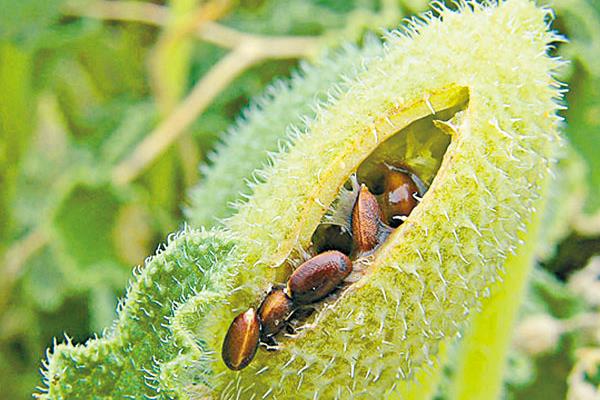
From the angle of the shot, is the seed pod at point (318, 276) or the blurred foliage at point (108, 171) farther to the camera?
the blurred foliage at point (108, 171)

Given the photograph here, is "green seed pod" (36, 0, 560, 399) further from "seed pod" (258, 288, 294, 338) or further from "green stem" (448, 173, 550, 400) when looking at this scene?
"green stem" (448, 173, 550, 400)

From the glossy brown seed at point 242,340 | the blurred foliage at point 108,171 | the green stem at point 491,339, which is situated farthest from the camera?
the blurred foliage at point 108,171

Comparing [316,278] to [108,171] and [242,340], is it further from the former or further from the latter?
[108,171]

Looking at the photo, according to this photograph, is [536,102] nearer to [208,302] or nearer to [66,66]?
[208,302]

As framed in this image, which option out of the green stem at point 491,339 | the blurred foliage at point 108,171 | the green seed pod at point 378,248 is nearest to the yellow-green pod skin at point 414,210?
the green seed pod at point 378,248

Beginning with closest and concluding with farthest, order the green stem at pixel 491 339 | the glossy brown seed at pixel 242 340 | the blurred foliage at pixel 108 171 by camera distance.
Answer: the glossy brown seed at pixel 242 340 < the green stem at pixel 491 339 < the blurred foliage at pixel 108 171

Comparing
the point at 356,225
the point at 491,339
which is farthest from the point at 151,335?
the point at 491,339

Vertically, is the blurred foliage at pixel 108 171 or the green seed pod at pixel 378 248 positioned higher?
the blurred foliage at pixel 108 171

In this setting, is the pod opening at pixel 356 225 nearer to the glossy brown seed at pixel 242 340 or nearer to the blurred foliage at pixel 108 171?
the glossy brown seed at pixel 242 340
